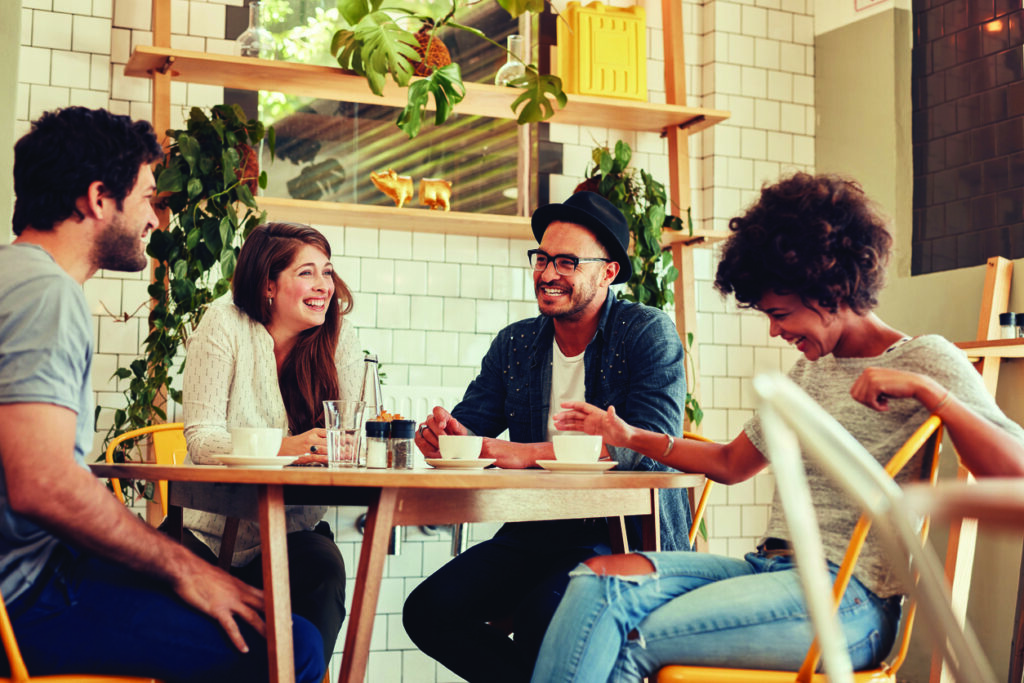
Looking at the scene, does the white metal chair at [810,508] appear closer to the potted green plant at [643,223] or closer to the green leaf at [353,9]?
the green leaf at [353,9]

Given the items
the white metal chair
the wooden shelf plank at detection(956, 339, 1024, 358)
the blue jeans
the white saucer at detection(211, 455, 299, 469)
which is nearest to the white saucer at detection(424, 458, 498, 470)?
the white saucer at detection(211, 455, 299, 469)

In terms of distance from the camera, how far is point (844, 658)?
56 centimetres

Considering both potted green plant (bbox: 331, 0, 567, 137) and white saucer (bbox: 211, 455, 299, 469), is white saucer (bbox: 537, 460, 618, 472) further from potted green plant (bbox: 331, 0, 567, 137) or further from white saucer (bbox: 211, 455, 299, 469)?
potted green plant (bbox: 331, 0, 567, 137)

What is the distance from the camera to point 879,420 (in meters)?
1.79

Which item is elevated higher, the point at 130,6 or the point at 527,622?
the point at 130,6

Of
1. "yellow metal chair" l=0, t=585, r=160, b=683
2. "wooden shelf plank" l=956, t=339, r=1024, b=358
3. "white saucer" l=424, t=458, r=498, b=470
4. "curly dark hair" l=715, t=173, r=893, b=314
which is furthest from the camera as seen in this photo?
"wooden shelf plank" l=956, t=339, r=1024, b=358

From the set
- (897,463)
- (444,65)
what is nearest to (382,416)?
(897,463)

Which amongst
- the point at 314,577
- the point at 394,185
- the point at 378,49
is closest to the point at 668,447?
the point at 314,577

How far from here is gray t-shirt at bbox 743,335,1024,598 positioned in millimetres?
1690

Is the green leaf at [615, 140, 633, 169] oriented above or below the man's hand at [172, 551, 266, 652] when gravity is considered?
above

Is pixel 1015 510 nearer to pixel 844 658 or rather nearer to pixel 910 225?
pixel 844 658

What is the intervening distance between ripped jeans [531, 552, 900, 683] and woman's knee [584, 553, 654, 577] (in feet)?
0.06

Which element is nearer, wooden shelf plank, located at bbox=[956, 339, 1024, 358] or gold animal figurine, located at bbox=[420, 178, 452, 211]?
wooden shelf plank, located at bbox=[956, 339, 1024, 358]

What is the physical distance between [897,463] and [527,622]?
3.30ft
